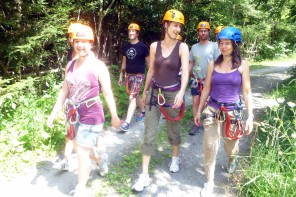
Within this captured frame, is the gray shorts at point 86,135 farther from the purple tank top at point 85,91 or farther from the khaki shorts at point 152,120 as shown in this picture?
the khaki shorts at point 152,120

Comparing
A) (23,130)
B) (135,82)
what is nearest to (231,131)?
(135,82)

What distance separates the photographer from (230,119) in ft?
12.5

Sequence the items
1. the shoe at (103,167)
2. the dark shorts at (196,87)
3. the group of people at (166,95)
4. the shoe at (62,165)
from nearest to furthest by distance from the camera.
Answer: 1. the group of people at (166,95)
2. the shoe at (103,167)
3. the shoe at (62,165)
4. the dark shorts at (196,87)

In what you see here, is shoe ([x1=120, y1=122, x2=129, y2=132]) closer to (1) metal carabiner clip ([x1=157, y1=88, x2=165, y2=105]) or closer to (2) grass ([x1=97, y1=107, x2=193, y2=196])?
(2) grass ([x1=97, y1=107, x2=193, y2=196])

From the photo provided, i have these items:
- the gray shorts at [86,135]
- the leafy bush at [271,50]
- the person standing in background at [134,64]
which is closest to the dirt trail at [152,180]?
the gray shorts at [86,135]

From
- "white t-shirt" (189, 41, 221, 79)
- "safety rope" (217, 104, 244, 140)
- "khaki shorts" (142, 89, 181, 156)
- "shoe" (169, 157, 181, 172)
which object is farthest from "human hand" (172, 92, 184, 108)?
"white t-shirt" (189, 41, 221, 79)

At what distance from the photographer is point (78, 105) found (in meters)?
3.52

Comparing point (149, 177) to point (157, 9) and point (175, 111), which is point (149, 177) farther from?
point (157, 9)

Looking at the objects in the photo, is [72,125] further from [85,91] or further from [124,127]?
[124,127]

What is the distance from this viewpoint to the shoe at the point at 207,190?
3.81 m

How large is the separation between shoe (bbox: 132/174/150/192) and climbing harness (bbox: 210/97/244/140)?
52.6 inches

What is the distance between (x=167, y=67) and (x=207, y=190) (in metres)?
1.85

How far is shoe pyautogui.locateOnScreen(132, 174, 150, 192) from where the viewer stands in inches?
152

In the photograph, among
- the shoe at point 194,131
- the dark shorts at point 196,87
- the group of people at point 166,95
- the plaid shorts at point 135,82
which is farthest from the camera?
the plaid shorts at point 135,82
